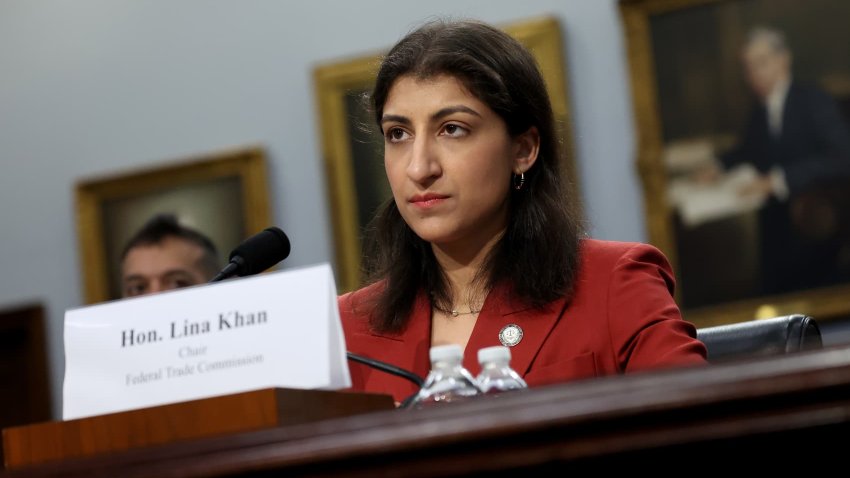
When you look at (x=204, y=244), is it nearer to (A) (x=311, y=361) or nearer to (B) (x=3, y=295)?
(B) (x=3, y=295)

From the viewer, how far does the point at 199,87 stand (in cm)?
734

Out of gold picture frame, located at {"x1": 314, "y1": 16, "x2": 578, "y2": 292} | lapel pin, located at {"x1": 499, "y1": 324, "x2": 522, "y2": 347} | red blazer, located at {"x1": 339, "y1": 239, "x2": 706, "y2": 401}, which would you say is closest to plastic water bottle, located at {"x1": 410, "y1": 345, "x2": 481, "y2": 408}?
red blazer, located at {"x1": 339, "y1": 239, "x2": 706, "y2": 401}

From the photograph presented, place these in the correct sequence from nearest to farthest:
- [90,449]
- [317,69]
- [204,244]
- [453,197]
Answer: [90,449]
[453,197]
[204,244]
[317,69]

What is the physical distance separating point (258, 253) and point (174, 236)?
9.32ft

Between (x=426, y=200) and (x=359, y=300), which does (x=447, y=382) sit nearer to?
(x=426, y=200)

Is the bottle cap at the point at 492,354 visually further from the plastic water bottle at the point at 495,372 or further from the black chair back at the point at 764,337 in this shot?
the black chair back at the point at 764,337

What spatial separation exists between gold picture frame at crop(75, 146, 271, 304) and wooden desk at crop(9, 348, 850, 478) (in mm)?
5550

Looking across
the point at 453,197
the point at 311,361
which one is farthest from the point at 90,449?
the point at 453,197

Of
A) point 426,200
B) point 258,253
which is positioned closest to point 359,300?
point 426,200

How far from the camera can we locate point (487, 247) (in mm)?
3381

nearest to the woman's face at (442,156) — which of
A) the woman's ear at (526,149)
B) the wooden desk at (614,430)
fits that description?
the woman's ear at (526,149)

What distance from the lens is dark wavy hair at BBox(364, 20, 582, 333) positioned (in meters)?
3.24

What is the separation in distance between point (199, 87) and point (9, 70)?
127 cm

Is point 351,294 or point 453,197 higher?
point 453,197
